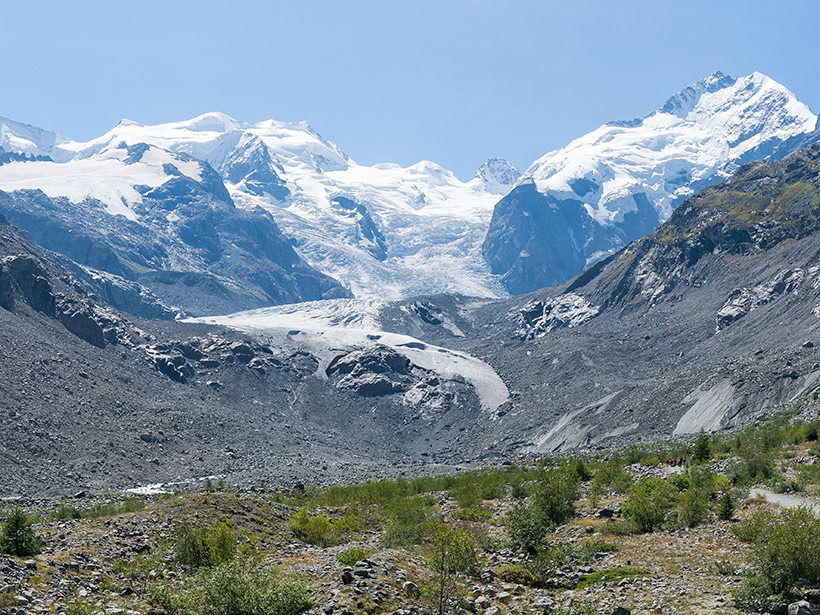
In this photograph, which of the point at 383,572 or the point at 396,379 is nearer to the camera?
the point at 383,572

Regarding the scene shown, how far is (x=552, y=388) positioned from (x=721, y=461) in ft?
A: 288

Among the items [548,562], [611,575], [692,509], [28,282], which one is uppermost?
[28,282]

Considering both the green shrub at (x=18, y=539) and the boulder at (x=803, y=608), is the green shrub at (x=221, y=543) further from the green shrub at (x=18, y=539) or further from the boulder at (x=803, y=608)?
the boulder at (x=803, y=608)

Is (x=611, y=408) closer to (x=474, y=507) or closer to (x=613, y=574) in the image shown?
(x=474, y=507)

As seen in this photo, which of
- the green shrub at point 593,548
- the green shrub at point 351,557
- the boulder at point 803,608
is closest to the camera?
the boulder at point 803,608

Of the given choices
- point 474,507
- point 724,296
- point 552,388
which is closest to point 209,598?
point 474,507

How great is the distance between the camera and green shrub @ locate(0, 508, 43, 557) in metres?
24.4

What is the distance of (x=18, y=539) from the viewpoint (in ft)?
81.1

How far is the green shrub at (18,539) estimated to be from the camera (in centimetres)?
2439

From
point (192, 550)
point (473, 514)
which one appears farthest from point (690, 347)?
point (192, 550)

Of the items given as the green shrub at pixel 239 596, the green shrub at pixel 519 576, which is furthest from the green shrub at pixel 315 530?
the green shrub at pixel 239 596

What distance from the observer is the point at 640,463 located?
5669 centimetres

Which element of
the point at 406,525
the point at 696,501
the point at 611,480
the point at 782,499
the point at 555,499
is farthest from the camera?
the point at 611,480

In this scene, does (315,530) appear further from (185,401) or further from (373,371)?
(373,371)
